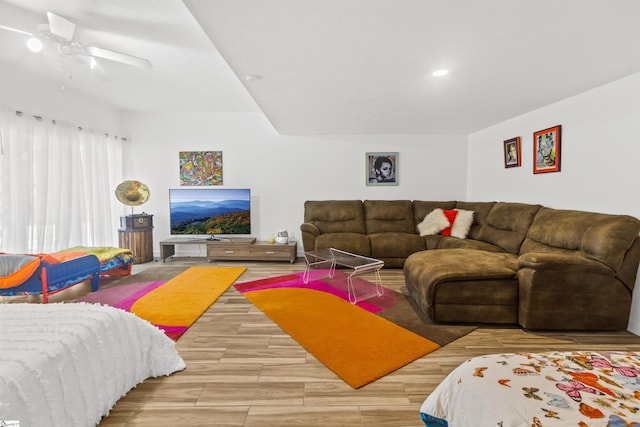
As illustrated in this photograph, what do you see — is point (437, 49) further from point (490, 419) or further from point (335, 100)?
point (490, 419)

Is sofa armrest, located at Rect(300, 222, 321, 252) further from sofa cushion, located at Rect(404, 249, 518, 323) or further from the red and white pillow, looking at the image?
sofa cushion, located at Rect(404, 249, 518, 323)

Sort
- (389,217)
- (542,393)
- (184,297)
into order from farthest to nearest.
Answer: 1. (389,217)
2. (184,297)
3. (542,393)

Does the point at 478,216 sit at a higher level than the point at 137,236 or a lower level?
higher

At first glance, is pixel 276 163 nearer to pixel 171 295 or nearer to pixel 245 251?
pixel 245 251

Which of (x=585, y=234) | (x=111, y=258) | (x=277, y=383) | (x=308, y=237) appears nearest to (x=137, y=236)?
(x=111, y=258)

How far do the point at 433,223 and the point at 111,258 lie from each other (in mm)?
4483

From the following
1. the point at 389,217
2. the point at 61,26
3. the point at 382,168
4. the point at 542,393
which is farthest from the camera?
the point at 382,168

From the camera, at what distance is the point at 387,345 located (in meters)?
2.23

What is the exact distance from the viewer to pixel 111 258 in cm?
370

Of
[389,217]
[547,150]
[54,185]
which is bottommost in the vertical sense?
[389,217]

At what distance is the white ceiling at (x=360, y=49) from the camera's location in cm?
172

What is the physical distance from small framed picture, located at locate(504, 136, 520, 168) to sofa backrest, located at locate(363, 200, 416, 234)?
1.55 metres

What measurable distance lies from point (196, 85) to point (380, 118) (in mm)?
2517

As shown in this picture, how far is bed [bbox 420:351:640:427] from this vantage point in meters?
0.79
